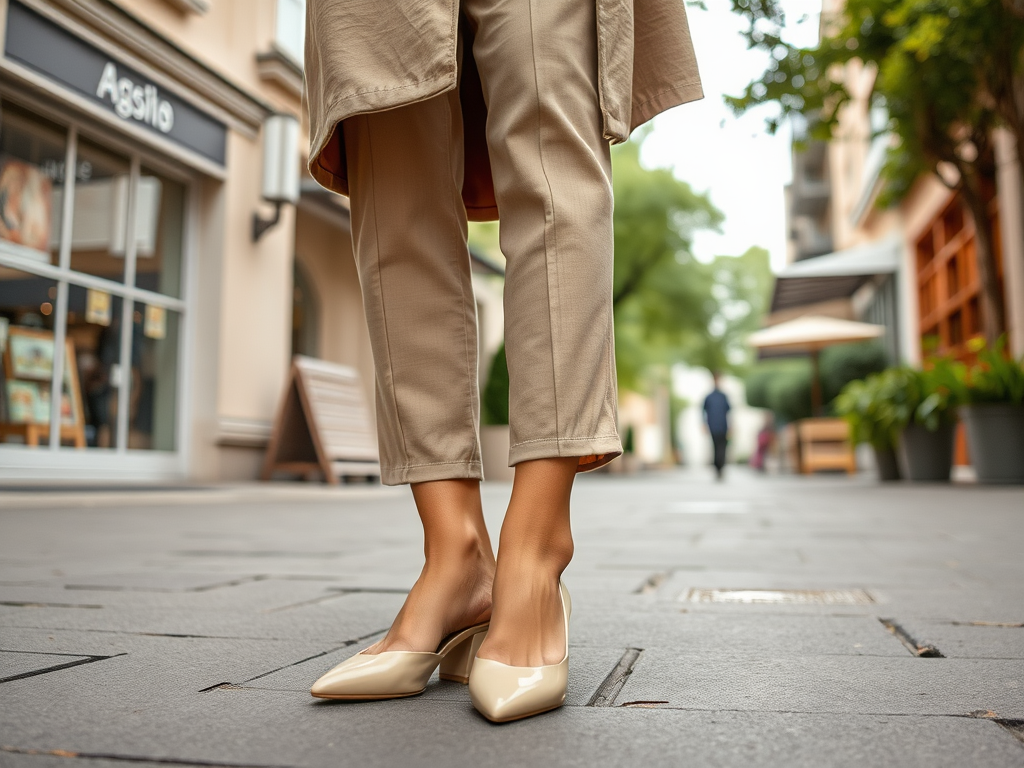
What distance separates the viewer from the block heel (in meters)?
1.28

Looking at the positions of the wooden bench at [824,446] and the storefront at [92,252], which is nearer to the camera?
the storefront at [92,252]

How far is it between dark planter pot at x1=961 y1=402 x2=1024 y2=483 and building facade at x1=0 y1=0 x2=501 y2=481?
556 cm

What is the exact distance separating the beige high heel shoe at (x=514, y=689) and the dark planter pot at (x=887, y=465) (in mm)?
9129

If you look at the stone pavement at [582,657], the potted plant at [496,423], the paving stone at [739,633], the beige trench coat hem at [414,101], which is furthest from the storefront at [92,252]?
the paving stone at [739,633]

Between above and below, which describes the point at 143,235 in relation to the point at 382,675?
above

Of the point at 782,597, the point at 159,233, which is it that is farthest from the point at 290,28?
the point at 782,597

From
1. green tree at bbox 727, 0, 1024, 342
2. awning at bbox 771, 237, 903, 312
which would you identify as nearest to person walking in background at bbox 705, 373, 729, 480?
awning at bbox 771, 237, 903, 312

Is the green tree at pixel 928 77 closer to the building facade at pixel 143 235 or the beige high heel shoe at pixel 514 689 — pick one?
the building facade at pixel 143 235

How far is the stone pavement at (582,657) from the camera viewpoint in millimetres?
917

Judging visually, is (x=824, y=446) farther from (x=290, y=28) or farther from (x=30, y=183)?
(x=30, y=183)

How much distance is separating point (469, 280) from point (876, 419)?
8.26m

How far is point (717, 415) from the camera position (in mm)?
15703

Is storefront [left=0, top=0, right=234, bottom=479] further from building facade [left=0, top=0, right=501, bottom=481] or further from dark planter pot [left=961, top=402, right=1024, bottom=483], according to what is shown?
dark planter pot [left=961, top=402, right=1024, bottom=483]

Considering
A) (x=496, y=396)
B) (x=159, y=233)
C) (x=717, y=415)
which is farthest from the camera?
(x=717, y=415)
